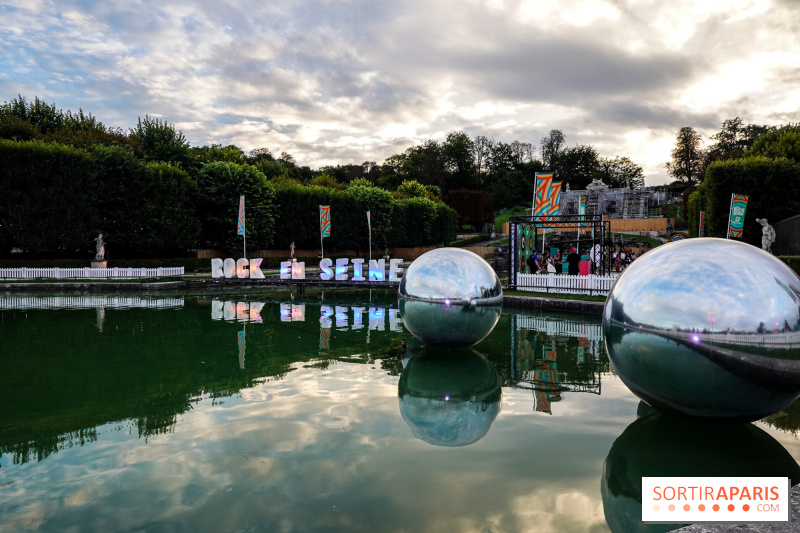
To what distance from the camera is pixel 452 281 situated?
10.6 metres

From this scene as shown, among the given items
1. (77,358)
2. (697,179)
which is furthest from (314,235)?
(697,179)

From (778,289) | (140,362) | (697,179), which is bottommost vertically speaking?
(140,362)

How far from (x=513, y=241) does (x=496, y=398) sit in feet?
56.6

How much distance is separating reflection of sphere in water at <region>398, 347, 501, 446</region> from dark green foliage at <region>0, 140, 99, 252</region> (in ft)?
116

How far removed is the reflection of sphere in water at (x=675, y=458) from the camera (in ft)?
16.8

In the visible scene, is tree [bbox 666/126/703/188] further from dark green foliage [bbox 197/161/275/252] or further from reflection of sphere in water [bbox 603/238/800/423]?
reflection of sphere in water [bbox 603/238/800/423]

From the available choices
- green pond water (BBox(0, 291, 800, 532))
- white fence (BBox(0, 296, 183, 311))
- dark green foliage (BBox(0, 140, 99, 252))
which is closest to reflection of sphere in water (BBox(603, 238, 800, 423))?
green pond water (BBox(0, 291, 800, 532))

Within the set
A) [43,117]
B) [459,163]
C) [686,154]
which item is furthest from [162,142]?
[686,154]

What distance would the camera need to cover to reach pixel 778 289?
5859 millimetres

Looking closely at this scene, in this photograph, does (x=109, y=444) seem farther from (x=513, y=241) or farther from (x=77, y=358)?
(x=513, y=241)

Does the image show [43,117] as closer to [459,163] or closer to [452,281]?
[452,281]

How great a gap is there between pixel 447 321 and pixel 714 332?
217 inches

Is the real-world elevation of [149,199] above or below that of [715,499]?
above

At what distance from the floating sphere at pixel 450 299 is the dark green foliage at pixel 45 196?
1379 inches
